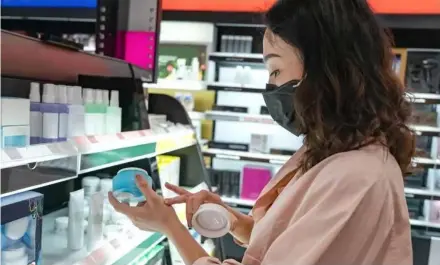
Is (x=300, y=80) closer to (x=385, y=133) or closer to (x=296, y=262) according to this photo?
(x=385, y=133)

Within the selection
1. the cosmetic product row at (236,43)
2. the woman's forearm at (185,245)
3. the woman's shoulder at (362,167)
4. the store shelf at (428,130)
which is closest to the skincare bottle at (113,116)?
the woman's forearm at (185,245)

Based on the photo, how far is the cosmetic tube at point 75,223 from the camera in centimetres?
155

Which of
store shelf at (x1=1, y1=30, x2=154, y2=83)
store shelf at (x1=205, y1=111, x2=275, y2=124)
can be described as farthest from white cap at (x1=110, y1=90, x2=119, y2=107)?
store shelf at (x1=205, y1=111, x2=275, y2=124)

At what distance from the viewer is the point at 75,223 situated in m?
1.55

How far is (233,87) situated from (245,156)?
743 millimetres

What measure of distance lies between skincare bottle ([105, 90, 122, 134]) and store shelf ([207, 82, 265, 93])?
310 cm

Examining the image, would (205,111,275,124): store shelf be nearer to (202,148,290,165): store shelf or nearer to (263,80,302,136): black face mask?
(202,148,290,165): store shelf

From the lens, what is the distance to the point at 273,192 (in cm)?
134

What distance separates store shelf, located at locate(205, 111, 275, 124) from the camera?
4730 mm

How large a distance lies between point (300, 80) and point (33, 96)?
32.2 inches

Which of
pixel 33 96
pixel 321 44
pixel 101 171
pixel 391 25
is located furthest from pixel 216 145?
pixel 321 44

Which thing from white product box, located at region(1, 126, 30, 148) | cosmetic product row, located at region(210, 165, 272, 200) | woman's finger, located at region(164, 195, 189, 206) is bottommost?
cosmetic product row, located at region(210, 165, 272, 200)

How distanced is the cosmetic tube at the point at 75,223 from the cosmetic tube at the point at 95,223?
0.03m

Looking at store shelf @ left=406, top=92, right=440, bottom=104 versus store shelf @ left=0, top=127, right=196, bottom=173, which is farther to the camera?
store shelf @ left=406, top=92, right=440, bottom=104
